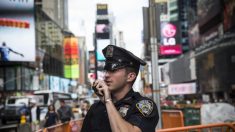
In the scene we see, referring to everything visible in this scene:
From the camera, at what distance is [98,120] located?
3230 mm

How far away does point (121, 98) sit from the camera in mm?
3289

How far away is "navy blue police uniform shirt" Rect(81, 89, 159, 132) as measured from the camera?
10.2 feet

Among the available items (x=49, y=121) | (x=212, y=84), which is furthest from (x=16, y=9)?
(x=49, y=121)

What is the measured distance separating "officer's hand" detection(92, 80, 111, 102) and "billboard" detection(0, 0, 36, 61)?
189ft

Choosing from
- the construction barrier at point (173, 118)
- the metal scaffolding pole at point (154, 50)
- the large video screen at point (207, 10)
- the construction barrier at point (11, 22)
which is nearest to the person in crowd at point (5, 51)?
the construction barrier at point (11, 22)

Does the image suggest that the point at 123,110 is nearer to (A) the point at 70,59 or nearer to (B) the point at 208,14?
(B) the point at 208,14

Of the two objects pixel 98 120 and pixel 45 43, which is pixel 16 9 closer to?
pixel 45 43

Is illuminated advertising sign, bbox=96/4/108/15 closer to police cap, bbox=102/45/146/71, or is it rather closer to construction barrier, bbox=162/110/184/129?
construction barrier, bbox=162/110/184/129

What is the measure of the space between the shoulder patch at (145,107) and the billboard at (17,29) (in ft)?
189

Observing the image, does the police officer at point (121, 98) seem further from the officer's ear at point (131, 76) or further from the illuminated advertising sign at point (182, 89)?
the illuminated advertising sign at point (182, 89)

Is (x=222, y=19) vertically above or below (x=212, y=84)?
above

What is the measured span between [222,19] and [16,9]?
33833mm

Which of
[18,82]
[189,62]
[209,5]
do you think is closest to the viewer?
[18,82]

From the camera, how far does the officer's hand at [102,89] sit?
9.95 ft
